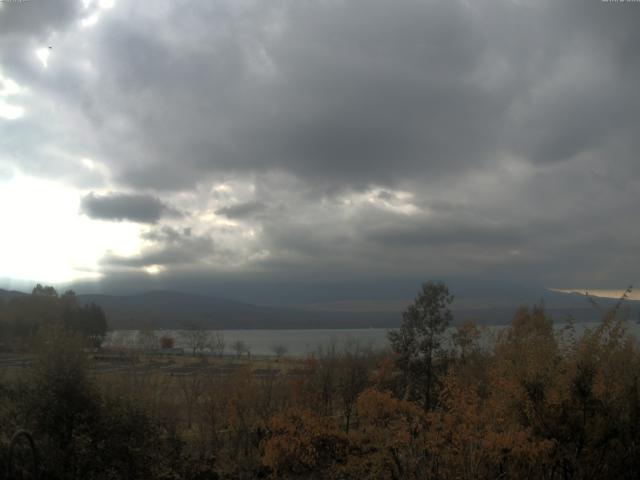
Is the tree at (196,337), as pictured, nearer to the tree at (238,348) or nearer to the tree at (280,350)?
the tree at (238,348)

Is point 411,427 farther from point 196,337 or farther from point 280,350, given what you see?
point 196,337

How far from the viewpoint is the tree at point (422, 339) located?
25703 millimetres

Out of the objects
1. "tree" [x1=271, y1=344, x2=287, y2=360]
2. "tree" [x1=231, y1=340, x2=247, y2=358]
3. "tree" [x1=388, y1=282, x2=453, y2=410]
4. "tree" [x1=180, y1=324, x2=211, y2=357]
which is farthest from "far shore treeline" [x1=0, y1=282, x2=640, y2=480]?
"tree" [x1=180, y1=324, x2=211, y2=357]

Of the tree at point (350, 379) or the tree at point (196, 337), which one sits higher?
the tree at point (350, 379)

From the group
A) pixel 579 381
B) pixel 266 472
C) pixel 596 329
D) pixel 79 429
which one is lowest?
pixel 266 472

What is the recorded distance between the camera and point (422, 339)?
25.8m

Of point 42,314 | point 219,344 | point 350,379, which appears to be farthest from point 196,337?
point 350,379

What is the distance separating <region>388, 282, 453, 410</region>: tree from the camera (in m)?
25.7

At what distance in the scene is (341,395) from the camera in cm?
2444

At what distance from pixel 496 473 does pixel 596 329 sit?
142 inches

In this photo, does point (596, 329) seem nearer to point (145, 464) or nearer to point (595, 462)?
point (595, 462)

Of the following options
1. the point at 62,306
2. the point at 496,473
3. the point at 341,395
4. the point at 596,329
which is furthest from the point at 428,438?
the point at 62,306

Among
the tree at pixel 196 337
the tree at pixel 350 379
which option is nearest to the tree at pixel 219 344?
the tree at pixel 196 337

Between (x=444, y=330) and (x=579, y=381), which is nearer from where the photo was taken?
(x=579, y=381)
